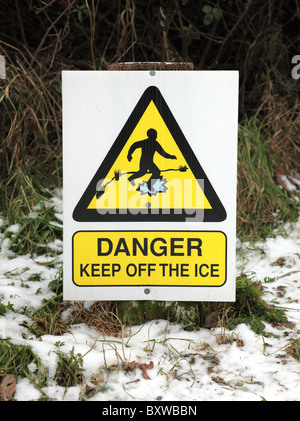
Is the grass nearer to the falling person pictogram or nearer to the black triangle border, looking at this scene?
the black triangle border

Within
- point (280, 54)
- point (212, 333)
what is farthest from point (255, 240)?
point (280, 54)

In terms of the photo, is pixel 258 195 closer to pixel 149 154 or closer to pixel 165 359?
pixel 149 154

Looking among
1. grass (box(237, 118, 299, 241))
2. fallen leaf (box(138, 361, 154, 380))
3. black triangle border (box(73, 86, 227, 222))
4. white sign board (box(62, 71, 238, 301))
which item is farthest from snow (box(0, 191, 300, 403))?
grass (box(237, 118, 299, 241))

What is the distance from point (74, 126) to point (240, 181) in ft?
5.37

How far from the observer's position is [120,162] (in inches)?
80.8

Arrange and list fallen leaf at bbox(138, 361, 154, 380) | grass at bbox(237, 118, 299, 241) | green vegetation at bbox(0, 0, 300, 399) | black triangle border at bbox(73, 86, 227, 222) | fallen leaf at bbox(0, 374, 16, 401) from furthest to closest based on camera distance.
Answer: grass at bbox(237, 118, 299, 241) → green vegetation at bbox(0, 0, 300, 399) → black triangle border at bbox(73, 86, 227, 222) → fallen leaf at bbox(138, 361, 154, 380) → fallen leaf at bbox(0, 374, 16, 401)

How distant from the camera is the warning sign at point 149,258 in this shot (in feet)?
6.86

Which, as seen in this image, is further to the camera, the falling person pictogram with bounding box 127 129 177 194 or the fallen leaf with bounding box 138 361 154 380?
the falling person pictogram with bounding box 127 129 177 194

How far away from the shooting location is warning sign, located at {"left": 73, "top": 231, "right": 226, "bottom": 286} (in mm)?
2090

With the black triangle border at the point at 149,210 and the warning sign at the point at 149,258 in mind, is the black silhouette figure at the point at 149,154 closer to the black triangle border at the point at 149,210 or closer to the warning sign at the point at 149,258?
the black triangle border at the point at 149,210

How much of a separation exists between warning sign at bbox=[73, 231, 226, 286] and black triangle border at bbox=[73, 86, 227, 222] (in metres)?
0.06

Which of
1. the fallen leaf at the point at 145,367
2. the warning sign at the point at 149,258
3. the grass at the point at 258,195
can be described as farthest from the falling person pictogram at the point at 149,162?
the grass at the point at 258,195

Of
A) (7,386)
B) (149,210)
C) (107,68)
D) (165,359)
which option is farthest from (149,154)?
(107,68)

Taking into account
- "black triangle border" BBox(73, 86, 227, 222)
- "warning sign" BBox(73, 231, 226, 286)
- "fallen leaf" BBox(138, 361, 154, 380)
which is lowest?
"fallen leaf" BBox(138, 361, 154, 380)
